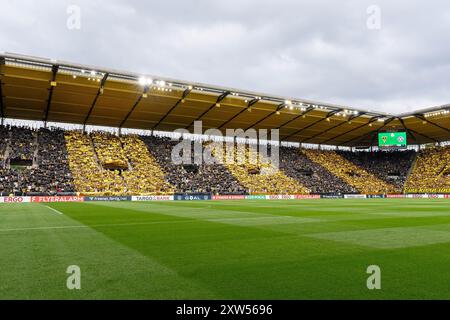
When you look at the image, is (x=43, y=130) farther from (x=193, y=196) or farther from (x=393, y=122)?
(x=393, y=122)

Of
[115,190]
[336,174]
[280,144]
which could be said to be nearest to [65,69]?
[115,190]

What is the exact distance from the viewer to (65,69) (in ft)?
117

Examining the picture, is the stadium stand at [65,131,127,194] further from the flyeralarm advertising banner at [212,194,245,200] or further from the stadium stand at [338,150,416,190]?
the stadium stand at [338,150,416,190]

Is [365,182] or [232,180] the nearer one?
[232,180]

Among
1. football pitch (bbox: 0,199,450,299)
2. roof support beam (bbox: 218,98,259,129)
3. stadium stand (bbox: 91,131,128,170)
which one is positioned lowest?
football pitch (bbox: 0,199,450,299)

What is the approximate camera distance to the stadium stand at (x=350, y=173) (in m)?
65.9

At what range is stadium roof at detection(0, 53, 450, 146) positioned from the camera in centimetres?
3725

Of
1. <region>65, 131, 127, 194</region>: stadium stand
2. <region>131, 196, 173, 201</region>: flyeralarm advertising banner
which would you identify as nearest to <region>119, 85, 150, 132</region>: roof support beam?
<region>65, 131, 127, 194</region>: stadium stand

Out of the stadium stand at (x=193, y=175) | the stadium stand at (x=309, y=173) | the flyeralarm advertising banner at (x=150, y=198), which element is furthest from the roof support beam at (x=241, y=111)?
the flyeralarm advertising banner at (x=150, y=198)

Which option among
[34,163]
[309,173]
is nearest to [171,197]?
[34,163]

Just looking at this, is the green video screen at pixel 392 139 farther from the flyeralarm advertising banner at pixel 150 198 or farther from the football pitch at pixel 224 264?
the football pitch at pixel 224 264

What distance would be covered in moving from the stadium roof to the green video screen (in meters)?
2.59

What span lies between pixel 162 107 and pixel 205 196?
43.1ft

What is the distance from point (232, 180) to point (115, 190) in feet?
57.3
